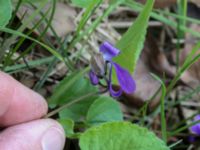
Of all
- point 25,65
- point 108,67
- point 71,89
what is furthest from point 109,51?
point 25,65

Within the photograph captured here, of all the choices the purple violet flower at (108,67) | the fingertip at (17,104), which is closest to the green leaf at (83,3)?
the purple violet flower at (108,67)

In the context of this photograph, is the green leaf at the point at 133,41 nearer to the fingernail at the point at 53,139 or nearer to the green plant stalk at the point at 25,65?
the fingernail at the point at 53,139

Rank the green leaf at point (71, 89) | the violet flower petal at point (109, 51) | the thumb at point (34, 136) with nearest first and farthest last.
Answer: the thumb at point (34, 136) < the violet flower petal at point (109, 51) < the green leaf at point (71, 89)

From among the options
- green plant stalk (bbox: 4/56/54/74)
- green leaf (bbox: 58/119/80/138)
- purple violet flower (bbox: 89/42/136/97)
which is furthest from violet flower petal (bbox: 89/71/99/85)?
green plant stalk (bbox: 4/56/54/74)

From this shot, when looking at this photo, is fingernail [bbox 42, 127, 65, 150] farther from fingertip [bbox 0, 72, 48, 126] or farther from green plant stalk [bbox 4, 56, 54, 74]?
green plant stalk [bbox 4, 56, 54, 74]

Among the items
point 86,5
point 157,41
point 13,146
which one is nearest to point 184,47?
point 157,41
